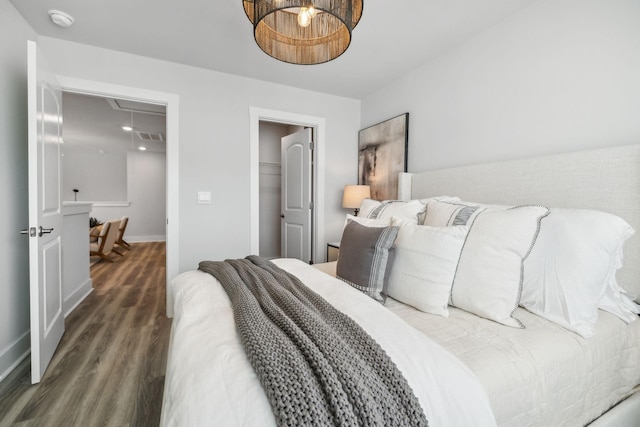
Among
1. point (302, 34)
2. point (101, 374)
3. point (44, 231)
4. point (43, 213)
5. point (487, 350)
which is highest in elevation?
point (302, 34)

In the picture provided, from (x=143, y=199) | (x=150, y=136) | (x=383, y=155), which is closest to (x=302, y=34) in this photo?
(x=383, y=155)

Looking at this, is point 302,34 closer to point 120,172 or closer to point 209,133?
point 209,133

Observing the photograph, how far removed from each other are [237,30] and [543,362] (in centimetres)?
263

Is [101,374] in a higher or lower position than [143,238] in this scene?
lower

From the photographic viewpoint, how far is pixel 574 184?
1458 millimetres

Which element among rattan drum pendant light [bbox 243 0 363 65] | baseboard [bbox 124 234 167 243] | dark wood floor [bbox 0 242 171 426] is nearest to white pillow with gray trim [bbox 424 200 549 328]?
rattan drum pendant light [bbox 243 0 363 65]

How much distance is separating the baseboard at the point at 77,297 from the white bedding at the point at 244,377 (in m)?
2.49

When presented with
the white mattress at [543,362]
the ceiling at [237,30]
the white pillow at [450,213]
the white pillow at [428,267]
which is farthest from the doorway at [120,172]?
the white mattress at [543,362]

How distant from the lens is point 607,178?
1.33 meters

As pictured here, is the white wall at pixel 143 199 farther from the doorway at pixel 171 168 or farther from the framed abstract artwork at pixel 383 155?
the framed abstract artwork at pixel 383 155

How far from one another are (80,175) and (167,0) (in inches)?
245

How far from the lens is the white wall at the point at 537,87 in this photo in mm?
1394

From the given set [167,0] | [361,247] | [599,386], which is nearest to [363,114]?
[167,0]

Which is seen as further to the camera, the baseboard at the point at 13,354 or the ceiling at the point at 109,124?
the ceiling at the point at 109,124
